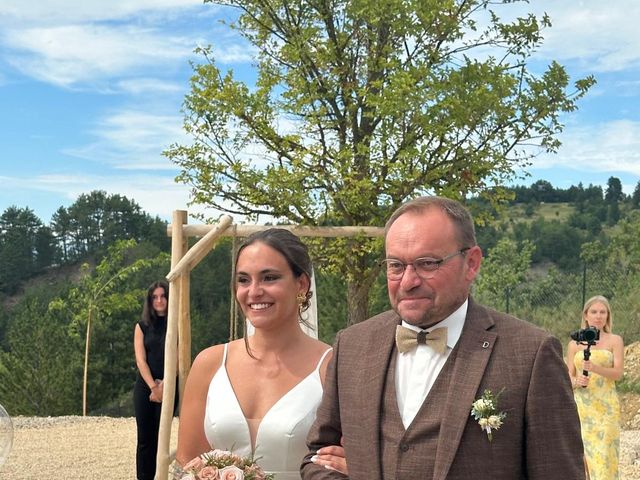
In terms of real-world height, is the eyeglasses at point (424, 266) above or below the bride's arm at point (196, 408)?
above

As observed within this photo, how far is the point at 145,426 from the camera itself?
795 centimetres

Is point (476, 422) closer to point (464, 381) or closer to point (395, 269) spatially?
point (464, 381)

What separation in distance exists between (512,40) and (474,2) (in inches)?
32.0

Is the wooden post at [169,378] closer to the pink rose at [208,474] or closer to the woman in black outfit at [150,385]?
the woman in black outfit at [150,385]

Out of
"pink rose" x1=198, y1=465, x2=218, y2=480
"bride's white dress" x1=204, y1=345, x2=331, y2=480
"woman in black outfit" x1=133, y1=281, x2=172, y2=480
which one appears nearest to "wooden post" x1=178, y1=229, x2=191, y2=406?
"woman in black outfit" x1=133, y1=281, x2=172, y2=480

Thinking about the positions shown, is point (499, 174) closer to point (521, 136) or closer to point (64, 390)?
point (521, 136)

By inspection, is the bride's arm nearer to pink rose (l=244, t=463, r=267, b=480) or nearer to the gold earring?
the gold earring

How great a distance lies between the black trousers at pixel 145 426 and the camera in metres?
7.93

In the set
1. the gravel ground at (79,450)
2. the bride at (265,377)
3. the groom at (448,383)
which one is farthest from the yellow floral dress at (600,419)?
the groom at (448,383)

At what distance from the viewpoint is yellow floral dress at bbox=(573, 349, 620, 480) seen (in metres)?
8.23

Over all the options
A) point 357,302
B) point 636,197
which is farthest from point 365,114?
point 636,197

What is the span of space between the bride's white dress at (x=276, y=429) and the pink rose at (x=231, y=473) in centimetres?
65

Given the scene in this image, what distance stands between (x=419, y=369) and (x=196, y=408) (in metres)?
1.51

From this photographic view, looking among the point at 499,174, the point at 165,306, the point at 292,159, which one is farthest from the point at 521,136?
the point at 165,306
